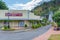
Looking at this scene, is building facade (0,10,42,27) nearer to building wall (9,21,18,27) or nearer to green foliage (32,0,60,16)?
building wall (9,21,18,27)

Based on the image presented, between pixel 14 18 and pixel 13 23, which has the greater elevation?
pixel 14 18

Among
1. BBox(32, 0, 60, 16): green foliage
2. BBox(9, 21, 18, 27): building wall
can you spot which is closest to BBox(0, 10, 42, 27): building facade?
BBox(9, 21, 18, 27): building wall

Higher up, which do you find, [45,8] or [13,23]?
[45,8]

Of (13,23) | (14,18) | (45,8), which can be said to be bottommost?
(13,23)

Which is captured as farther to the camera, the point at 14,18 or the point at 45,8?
the point at 45,8

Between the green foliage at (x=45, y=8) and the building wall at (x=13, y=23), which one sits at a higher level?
the green foliage at (x=45, y=8)

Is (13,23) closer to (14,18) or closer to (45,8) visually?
(14,18)

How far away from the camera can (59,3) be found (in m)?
85.7

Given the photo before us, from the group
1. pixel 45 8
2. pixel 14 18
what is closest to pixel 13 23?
pixel 14 18

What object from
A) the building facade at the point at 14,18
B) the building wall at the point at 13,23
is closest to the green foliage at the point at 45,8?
the building facade at the point at 14,18

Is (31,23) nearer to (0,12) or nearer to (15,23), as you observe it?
(15,23)

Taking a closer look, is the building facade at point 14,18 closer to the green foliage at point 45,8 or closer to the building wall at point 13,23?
the building wall at point 13,23

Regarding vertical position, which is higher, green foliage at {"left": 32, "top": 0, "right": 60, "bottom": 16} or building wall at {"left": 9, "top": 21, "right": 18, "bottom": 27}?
green foliage at {"left": 32, "top": 0, "right": 60, "bottom": 16}

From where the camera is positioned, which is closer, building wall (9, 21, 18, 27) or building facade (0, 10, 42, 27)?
building facade (0, 10, 42, 27)
